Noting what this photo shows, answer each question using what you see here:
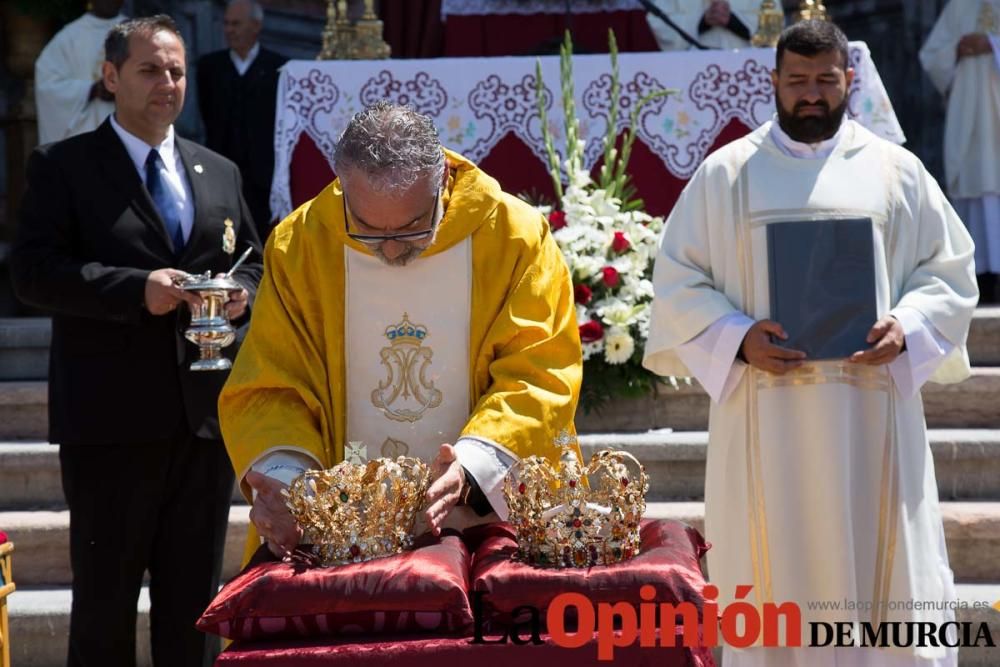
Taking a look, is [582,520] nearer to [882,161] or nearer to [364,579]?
[364,579]

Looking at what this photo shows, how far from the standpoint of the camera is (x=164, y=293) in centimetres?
402

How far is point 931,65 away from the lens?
8.84 m

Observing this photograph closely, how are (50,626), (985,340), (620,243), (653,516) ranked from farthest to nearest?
(985,340), (620,243), (653,516), (50,626)

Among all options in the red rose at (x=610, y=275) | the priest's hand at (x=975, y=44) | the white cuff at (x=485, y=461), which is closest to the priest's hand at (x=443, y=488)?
the white cuff at (x=485, y=461)

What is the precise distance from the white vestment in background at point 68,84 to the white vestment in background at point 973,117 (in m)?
5.16

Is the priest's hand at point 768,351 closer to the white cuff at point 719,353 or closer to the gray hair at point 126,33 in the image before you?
the white cuff at point 719,353

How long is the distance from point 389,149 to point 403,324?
62 centimetres

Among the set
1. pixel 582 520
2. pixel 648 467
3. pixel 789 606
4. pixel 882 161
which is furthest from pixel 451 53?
pixel 582 520

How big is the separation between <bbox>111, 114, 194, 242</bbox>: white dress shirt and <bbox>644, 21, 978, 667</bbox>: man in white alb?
1.49m

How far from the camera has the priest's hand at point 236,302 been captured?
4.06 metres

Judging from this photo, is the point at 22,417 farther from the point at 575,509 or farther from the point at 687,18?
the point at 687,18

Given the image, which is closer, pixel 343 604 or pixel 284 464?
pixel 343 604

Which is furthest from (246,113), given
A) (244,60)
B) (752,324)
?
(752,324)

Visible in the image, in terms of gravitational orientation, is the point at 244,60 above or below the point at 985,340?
above
